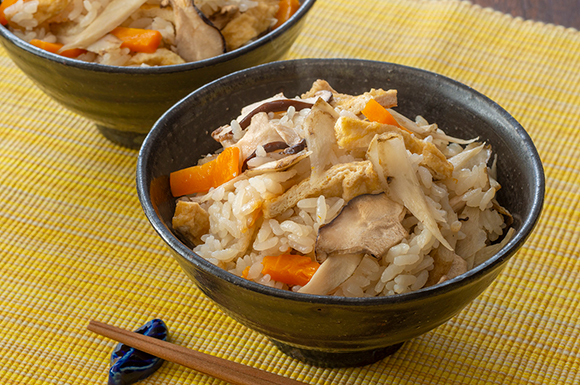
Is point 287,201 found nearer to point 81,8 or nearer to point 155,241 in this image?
point 155,241

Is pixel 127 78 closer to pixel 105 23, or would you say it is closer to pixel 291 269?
pixel 105 23

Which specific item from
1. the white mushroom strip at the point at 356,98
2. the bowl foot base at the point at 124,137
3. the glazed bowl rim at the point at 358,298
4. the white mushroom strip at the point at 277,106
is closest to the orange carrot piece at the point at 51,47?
the bowl foot base at the point at 124,137

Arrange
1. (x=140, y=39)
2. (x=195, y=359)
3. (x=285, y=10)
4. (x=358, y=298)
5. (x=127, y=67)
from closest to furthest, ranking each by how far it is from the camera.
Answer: (x=358, y=298) → (x=195, y=359) → (x=127, y=67) → (x=140, y=39) → (x=285, y=10)

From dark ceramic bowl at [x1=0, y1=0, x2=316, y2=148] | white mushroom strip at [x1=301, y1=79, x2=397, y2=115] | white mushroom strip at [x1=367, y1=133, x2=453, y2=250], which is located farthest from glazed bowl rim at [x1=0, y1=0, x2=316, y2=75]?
white mushroom strip at [x1=367, y1=133, x2=453, y2=250]

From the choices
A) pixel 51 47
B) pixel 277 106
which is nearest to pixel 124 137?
pixel 51 47

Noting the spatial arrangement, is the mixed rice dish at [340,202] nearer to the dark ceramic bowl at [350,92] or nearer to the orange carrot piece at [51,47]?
the dark ceramic bowl at [350,92]

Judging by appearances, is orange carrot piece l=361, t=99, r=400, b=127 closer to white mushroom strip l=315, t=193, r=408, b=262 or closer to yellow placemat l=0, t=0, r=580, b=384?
white mushroom strip l=315, t=193, r=408, b=262
